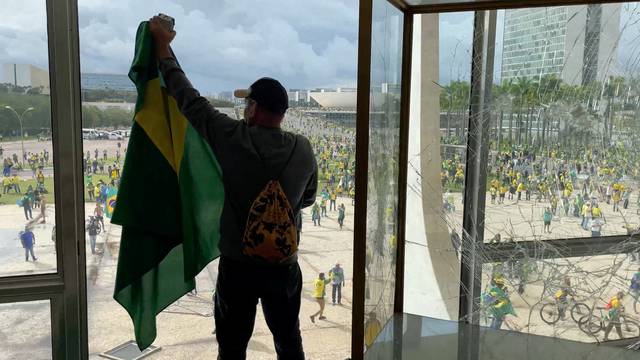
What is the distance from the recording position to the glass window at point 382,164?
2281mm

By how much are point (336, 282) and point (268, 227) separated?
0.80 m

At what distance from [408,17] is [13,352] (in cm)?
218

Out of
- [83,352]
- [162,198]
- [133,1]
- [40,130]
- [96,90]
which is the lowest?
[83,352]

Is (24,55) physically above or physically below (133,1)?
below

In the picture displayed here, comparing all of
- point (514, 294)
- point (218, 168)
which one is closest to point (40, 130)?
point (218, 168)

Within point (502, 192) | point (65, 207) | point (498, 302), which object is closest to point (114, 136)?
point (65, 207)

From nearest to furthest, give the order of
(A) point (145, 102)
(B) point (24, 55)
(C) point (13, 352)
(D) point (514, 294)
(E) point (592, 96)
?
1. (A) point (145, 102)
2. (B) point (24, 55)
3. (C) point (13, 352)
4. (E) point (592, 96)
5. (D) point (514, 294)

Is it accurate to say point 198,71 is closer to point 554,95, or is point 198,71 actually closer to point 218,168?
point 218,168

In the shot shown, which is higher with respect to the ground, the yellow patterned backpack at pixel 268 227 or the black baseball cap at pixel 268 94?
the black baseball cap at pixel 268 94

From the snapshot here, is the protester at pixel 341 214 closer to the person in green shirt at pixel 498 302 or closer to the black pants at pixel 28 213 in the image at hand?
the person in green shirt at pixel 498 302

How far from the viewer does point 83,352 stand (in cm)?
217

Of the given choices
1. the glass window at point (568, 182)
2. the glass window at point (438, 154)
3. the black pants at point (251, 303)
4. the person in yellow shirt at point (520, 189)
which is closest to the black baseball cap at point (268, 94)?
the black pants at point (251, 303)

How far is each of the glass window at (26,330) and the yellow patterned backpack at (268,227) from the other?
3.07 ft

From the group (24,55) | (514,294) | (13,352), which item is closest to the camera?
(24,55)
